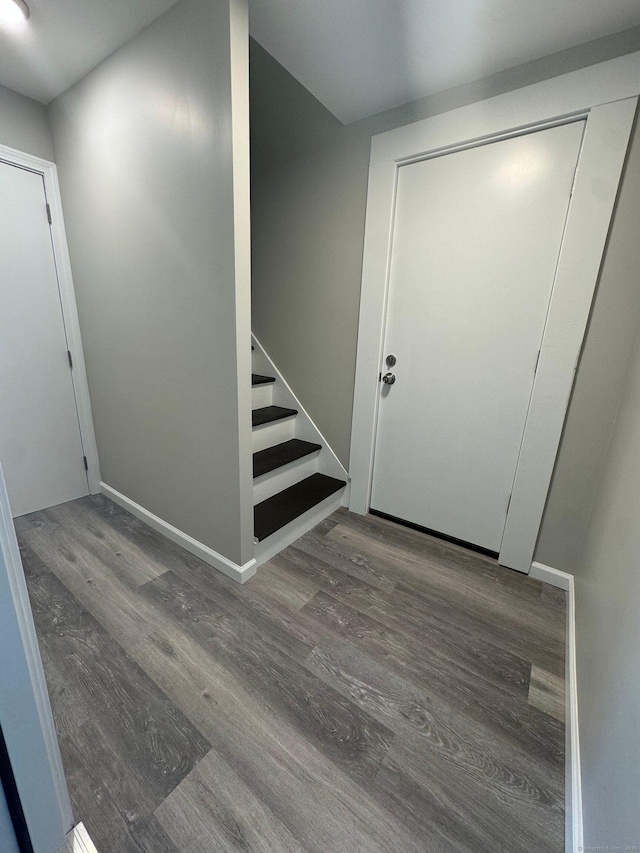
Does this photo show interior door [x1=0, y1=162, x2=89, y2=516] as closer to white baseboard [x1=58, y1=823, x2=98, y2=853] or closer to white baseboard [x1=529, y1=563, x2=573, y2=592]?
white baseboard [x1=58, y1=823, x2=98, y2=853]

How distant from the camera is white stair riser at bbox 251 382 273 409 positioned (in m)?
2.39

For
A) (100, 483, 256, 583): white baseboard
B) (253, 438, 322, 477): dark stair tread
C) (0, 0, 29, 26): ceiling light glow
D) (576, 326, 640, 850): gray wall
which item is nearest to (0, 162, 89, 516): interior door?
(100, 483, 256, 583): white baseboard

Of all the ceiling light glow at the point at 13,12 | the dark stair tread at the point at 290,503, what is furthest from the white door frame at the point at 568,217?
the ceiling light glow at the point at 13,12

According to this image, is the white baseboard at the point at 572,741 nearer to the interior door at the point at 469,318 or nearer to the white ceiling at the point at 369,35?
the interior door at the point at 469,318

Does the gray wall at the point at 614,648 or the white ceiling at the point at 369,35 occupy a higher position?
the white ceiling at the point at 369,35

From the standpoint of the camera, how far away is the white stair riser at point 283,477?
1.99m

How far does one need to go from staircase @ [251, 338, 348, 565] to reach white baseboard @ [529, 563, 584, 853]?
1.32 metres

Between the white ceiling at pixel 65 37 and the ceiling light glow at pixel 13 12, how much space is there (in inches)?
0.8

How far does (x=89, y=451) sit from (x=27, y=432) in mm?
379

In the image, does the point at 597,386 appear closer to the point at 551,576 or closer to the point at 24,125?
the point at 551,576

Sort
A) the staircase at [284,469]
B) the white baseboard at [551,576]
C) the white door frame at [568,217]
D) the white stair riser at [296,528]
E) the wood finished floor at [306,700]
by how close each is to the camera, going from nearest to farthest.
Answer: the wood finished floor at [306,700] → the white door frame at [568,217] → the white baseboard at [551,576] → the white stair riser at [296,528] → the staircase at [284,469]

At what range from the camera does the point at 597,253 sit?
137 centimetres

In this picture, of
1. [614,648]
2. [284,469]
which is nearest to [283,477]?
[284,469]

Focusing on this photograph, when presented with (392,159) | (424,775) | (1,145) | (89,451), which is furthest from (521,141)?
(89,451)
